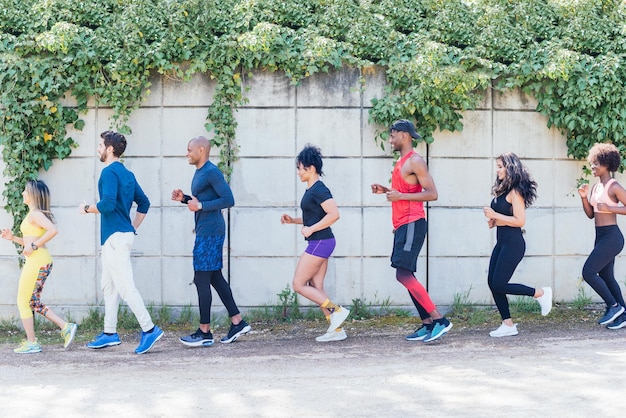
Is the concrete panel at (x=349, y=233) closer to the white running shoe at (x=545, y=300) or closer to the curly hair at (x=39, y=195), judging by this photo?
the white running shoe at (x=545, y=300)

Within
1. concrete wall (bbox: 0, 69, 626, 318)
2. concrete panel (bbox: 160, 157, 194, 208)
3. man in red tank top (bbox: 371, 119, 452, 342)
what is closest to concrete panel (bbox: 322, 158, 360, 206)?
concrete wall (bbox: 0, 69, 626, 318)

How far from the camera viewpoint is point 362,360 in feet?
21.3

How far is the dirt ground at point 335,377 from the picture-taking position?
511 cm

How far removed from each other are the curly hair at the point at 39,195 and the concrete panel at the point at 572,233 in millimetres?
4991

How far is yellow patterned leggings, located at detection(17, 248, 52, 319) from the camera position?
23.2ft

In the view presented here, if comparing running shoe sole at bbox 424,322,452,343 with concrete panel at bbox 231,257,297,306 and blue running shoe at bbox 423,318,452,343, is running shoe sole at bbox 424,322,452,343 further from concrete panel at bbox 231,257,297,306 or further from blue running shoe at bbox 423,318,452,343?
concrete panel at bbox 231,257,297,306

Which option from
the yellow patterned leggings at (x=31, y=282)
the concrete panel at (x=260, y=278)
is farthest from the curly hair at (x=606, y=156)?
the yellow patterned leggings at (x=31, y=282)

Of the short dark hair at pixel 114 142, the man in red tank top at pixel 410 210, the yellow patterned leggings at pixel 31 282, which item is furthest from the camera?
A: the yellow patterned leggings at pixel 31 282

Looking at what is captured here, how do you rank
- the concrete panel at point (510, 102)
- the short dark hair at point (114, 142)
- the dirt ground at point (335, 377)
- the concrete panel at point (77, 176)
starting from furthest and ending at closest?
the concrete panel at point (510, 102) < the concrete panel at point (77, 176) < the short dark hair at point (114, 142) < the dirt ground at point (335, 377)

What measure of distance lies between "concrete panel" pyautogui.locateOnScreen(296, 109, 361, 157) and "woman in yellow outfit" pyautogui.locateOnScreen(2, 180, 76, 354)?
101 inches

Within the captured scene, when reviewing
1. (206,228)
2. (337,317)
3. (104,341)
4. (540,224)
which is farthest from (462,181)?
(104,341)

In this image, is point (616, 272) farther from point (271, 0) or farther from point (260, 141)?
point (271, 0)

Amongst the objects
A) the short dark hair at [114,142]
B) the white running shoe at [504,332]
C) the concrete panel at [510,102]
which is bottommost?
the white running shoe at [504,332]

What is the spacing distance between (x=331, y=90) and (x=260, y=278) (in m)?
Result: 2.03
